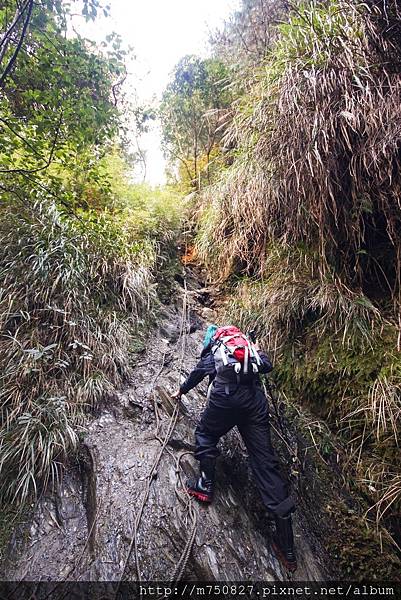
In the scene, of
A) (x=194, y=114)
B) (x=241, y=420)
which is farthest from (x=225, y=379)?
(x=194, y=114)

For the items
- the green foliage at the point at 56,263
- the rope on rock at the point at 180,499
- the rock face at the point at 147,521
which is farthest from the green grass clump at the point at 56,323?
the rope on rock at the point at 180,499

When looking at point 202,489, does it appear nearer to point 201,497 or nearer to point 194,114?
point 201,497

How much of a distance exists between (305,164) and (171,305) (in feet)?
8.63

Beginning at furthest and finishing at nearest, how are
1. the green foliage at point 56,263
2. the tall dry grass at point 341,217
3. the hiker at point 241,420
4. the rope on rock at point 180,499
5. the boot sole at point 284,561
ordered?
the tall dry grass at point 341,217 → the green foliage at point 56,263 → the hiker at point 241,420 → the boot sole at point 284,561 → the rope on rock at point 180,499

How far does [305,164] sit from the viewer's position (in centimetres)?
315

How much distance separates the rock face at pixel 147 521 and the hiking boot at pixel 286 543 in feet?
0.18

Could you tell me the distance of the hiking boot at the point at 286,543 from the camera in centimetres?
222

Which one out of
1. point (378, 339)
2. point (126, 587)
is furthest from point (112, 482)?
point (378, 339)

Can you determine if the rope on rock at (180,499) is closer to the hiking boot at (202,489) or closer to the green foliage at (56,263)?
the hiking boot at (202,489)

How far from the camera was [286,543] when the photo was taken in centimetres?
224

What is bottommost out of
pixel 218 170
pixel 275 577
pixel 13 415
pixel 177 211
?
pixel 275 577

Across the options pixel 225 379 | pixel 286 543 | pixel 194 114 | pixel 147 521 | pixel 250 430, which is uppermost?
pixel 194 114

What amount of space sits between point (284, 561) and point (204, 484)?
75cm

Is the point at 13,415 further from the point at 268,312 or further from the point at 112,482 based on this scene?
the point at 268,312
